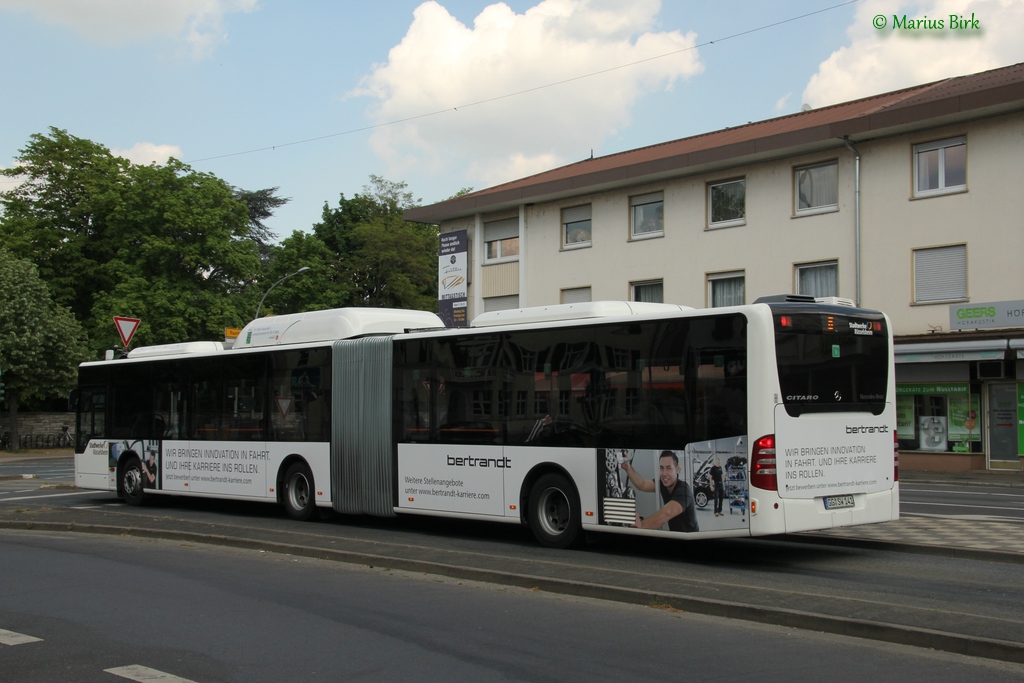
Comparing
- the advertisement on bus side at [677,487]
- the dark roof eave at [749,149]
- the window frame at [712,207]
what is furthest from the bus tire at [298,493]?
the window frame at [712,207]

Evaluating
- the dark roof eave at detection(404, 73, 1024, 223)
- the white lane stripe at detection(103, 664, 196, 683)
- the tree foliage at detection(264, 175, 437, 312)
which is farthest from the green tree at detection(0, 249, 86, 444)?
the white lane stripe at detection(103, 664, 196, 683)

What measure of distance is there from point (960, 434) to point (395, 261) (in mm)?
39741

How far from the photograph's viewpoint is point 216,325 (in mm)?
51188

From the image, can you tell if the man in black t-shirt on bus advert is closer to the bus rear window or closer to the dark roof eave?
the bus rear window

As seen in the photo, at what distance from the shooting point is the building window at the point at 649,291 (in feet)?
111

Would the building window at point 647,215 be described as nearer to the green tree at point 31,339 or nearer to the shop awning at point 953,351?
the shop awning at point 953,351

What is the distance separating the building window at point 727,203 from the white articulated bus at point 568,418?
A: 56.5 feet

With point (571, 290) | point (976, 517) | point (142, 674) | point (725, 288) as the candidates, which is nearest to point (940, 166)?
point (725, 288)

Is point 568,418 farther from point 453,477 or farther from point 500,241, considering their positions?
point 500,241

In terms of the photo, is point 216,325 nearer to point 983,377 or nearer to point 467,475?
point 983,377

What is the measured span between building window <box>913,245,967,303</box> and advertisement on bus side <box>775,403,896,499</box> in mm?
17790

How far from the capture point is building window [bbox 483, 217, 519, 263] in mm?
38188

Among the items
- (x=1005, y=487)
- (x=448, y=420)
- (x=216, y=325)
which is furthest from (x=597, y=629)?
(x=216, y=325)

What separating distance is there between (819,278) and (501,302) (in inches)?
496
